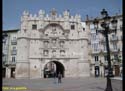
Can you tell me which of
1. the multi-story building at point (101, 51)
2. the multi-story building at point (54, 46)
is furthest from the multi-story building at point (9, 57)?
the multi-story building at point (101, 51)

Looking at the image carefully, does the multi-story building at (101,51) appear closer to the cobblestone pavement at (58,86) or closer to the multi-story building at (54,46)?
the multi-story building at (54,46)

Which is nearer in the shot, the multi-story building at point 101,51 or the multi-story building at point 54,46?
the multi-story building at point 54,46

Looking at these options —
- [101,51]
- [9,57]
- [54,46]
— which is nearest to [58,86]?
[54,46]

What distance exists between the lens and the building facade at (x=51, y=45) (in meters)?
56.8

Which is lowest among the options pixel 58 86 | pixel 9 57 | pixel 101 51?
pixel 58 86

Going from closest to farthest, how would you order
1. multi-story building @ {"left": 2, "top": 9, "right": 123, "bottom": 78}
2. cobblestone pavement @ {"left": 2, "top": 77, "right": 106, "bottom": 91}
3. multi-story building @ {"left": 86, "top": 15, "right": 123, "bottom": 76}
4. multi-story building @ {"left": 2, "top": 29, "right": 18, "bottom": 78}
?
1. cobblestone pavement @ {"left": 2, "top": 77, "right": 106, "bottom": 91}
2. multi-story building @ {"left": 2, "top": 9, "right": 123, "bottom": 78}
3. multi-story building @ {"left": 86, "top": 15, "right": 123, "bottom": 76}
4. multi-story building @ {"left": 2, "top": 29, "right": 18, "bottom": 78}

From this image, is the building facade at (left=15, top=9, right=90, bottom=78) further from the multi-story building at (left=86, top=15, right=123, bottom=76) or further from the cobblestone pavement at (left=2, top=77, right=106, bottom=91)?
the cobblestone pavement at (left=2, top=77, right=106, bottom=91)

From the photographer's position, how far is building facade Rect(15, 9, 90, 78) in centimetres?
5681

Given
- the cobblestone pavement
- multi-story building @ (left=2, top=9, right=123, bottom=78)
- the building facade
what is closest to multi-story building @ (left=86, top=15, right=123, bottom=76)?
multi-story building @ (left=2, top=9, right=123, bottom=78)

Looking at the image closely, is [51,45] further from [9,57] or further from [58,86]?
[58,86]

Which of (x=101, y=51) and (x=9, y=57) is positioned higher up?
(x=101, y=51)

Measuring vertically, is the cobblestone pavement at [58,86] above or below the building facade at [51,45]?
below

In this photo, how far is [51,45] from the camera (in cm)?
5809

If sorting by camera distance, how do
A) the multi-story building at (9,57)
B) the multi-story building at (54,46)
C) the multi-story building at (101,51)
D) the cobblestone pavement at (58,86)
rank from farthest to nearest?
the multi-story building at (9,57), the multi-story building at (101,51), the multi-story building at (54,46), the cobblestone pavement at (58,86)
